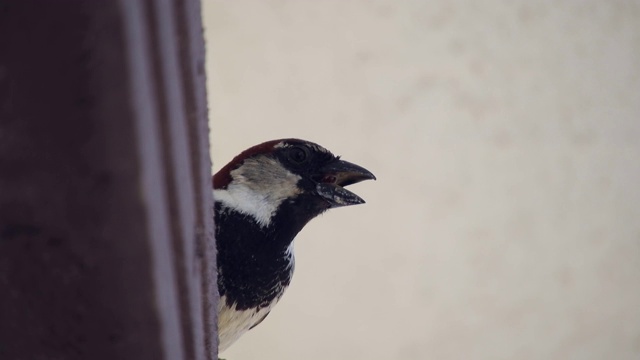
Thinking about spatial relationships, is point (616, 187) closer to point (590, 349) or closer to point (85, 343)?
point (590, 349)

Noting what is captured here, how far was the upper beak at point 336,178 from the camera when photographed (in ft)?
3.38

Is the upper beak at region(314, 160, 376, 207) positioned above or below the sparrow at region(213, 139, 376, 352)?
above

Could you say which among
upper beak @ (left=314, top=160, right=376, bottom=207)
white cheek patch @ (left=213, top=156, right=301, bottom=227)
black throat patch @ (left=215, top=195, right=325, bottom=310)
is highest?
upper beak @ (left=314, top=160, right=376, bottom=207)

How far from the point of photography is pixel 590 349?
2404 mm

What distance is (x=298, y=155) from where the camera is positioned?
1066 mm

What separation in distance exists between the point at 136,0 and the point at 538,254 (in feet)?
6.76

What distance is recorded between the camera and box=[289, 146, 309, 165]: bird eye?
3.48 ft

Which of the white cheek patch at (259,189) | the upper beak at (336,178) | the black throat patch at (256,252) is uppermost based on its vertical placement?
the upper beak at (336,178)

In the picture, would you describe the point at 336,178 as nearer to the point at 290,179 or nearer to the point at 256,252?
the point at 290,179

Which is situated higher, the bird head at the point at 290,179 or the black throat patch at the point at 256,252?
the bird head at the point at 290,179

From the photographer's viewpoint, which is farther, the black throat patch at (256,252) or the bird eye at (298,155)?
the bird eye at (298,155)

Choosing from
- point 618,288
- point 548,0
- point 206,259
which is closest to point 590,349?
point 618,288

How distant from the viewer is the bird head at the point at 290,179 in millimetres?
1027

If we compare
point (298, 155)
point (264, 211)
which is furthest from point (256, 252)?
point (298, 155)
